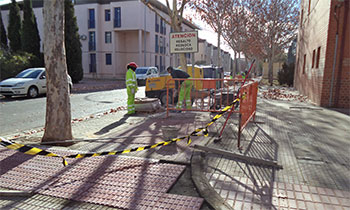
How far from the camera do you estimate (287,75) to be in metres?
28.1

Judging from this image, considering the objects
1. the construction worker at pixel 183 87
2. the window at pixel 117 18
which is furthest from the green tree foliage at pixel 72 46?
the construction worker at pixel 183 87

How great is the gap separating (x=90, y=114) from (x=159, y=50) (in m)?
34.2

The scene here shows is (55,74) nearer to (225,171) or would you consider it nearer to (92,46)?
(225,171)

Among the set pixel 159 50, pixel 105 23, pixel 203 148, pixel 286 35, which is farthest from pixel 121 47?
pixel 203 148

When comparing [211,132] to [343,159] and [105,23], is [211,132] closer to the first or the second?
[343,159]

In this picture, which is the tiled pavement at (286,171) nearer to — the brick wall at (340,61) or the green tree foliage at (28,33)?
Answer: the brick wall at (340,61)

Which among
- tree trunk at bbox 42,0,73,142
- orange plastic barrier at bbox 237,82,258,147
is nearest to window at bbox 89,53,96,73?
tree trunk at bbox 42,0,73,142

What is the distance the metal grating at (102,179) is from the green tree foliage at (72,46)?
2310 centimetres

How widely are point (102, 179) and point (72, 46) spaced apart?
26040mm

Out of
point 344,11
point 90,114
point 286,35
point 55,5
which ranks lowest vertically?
point 90,114

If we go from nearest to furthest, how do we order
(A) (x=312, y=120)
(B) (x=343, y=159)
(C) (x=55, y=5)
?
(B) (x=343, y=159)
(C) (x=55, y=5)
(A) (x=312, y=120)

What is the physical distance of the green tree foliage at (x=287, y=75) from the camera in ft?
90.0

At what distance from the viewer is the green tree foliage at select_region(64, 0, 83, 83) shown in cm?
2598

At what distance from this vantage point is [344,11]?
9.94 metres
